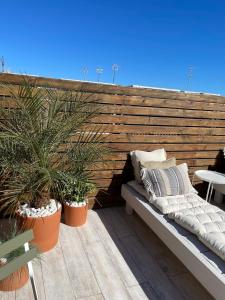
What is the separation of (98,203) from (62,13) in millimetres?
3556

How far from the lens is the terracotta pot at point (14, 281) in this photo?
Answer: 158 cm

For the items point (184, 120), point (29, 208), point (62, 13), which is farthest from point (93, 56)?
point (29, 208)

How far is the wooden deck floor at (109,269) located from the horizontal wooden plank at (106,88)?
149 centimetres

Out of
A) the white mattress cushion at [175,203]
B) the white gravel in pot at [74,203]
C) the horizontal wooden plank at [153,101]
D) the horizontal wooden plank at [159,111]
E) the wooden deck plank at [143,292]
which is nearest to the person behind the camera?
the wooden deck plank at [143,292]

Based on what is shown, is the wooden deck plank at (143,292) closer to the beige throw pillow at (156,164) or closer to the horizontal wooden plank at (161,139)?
the beige throw pillow at (156,164)

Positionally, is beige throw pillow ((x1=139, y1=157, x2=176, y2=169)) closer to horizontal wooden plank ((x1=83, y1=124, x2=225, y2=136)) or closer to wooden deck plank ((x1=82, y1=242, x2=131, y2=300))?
horizontal wooden plank ((x1=83, y1=124, x2=225, y2=136))

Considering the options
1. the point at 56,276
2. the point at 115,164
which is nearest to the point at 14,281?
the point at 56,276

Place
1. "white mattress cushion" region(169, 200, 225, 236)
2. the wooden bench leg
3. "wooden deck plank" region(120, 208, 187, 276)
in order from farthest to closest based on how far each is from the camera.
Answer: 1. the wooden bench leg
2. "wooden deck plank" region(120, 208, 187, 276)
3. "white mattress cushion" region(169, 200, 225, 236)

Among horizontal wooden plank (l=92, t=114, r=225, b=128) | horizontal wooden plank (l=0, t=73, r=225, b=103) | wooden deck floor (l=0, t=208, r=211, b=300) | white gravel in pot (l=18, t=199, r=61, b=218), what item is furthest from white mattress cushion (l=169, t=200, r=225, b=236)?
horizontal wooden plank (l=0, t=73, r=225, b=103)

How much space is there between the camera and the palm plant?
171 centimetres

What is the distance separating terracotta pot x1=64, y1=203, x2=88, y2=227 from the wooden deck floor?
7 cm

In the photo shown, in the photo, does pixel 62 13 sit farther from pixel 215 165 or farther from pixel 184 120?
pixel 215 165

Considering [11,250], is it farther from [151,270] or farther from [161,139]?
[161,139]

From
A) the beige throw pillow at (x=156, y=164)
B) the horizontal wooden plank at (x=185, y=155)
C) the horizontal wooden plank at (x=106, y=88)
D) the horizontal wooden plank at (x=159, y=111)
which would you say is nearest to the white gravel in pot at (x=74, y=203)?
the horizontal wooden plank at (x=185, y=155)
